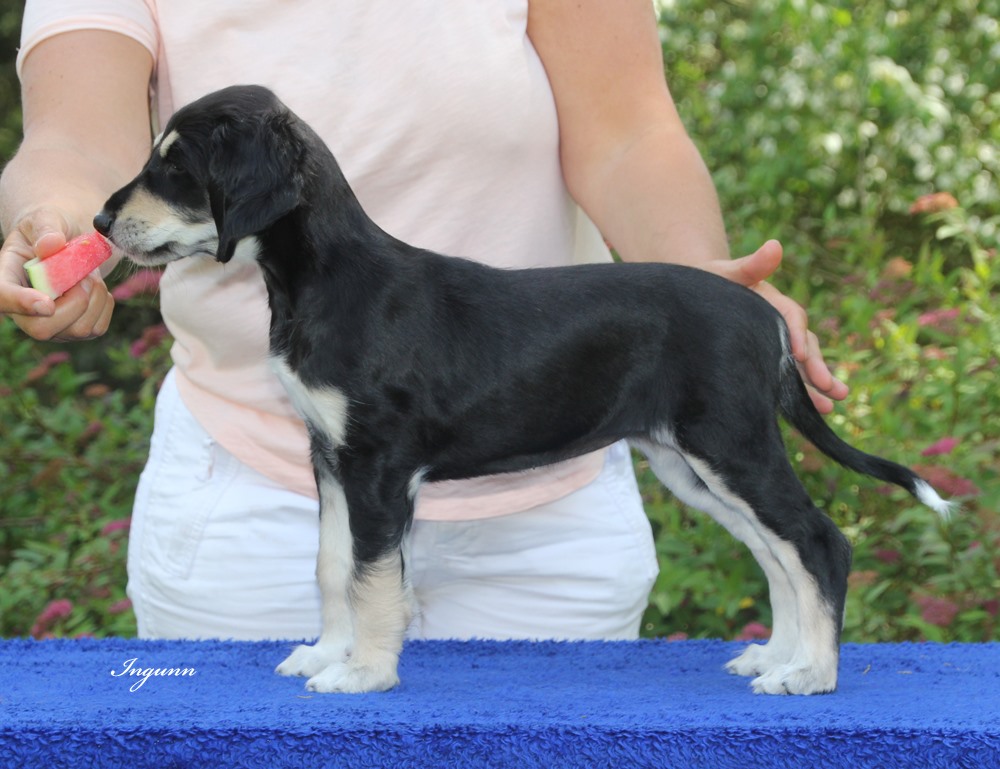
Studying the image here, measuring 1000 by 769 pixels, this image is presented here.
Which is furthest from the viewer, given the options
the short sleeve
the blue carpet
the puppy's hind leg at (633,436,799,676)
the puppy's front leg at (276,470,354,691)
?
the short sleeve

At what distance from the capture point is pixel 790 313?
2912mm

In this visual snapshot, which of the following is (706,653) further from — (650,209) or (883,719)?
(650,209)

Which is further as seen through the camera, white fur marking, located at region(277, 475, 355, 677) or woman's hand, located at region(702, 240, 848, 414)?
woman's hand, located at region(702, 240, 848, 414)

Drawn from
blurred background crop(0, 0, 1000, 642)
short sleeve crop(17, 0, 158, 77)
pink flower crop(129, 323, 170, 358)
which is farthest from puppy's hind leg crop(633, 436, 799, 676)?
pink flower crop(129, 323, 170, 358)

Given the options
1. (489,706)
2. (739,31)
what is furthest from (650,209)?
(739,31)

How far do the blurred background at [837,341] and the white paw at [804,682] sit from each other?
6.05 ft

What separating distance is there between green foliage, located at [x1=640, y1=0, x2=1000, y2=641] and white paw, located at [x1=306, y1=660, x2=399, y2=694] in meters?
2.34

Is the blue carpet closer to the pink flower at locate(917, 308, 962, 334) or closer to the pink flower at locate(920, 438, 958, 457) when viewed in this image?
the pink flower at locate(920, 438, 958, 457)

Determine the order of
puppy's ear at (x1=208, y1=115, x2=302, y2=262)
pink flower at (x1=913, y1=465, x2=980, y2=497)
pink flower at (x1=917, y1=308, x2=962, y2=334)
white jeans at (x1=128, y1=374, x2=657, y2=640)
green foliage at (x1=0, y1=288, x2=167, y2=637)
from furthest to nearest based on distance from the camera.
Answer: green foliage at (x1=0, y1=288, x2=167, y2=637) < pink flower at (x1=917, y1=308, x2=962, y2=334) < pink flower at (x1=913, y1=465, x2=980, y2=497) < white jeans at (x1=128, y1=374, x2=657, y2=640) < puppy's ear at (x1=208, y1=115, x2=302, y2=262)

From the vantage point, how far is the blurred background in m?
4.91

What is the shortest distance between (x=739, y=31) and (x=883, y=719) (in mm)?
6706

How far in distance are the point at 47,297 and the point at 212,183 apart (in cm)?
39

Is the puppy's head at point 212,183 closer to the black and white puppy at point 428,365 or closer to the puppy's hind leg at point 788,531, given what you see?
the black and white puppy at point 428,365

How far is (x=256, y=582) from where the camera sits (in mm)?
3355
